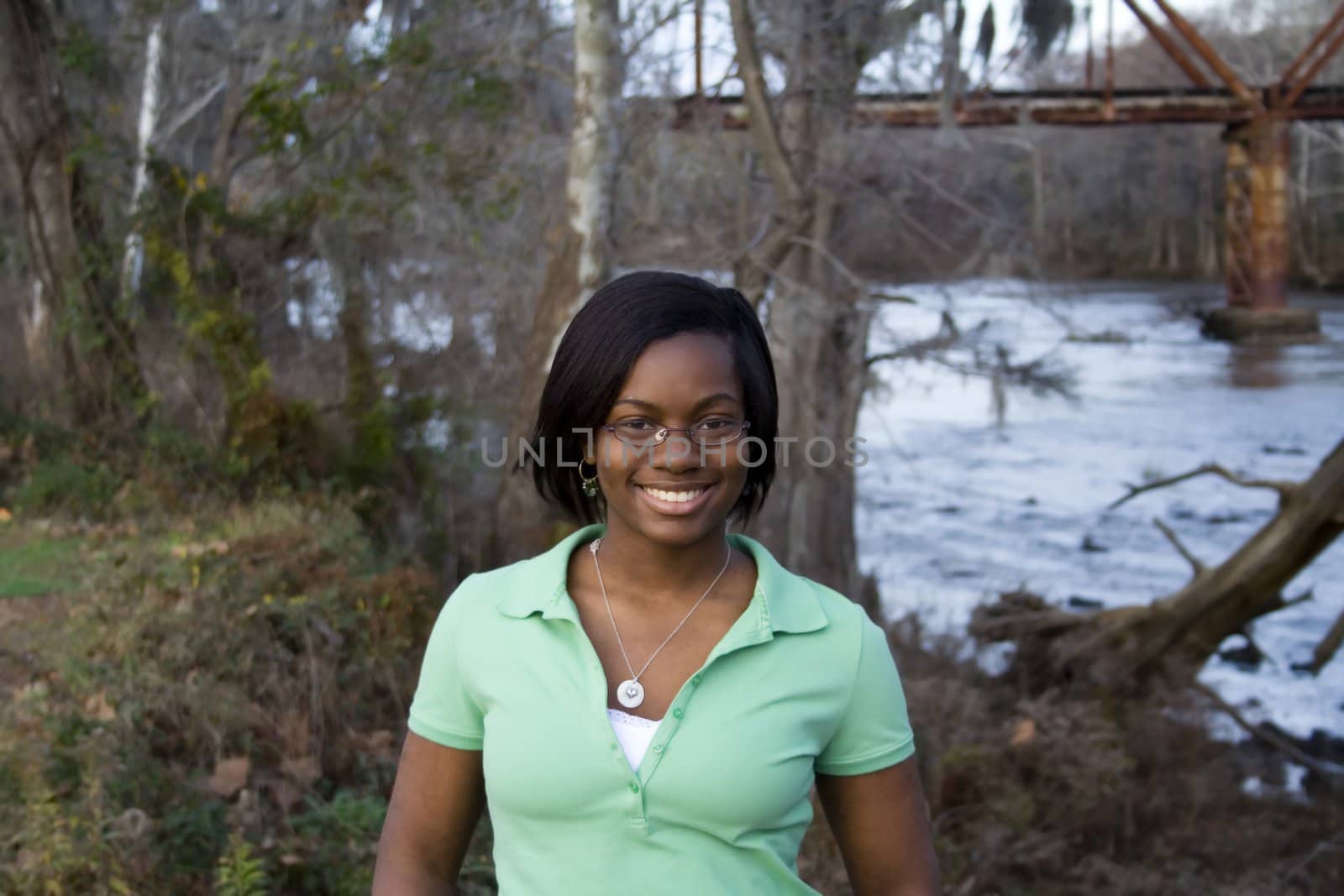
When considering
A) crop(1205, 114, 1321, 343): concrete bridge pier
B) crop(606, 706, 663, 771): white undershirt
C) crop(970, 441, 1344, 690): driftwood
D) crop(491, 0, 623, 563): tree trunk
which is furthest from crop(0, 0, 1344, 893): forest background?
crop(606, 706, 663, 771): white undershirt

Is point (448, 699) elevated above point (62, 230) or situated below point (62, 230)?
below

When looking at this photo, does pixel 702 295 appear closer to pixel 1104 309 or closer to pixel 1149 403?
pixel 1104 309

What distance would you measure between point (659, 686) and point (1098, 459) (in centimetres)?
2066

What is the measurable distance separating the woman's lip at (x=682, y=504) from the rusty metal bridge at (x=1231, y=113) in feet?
29.2

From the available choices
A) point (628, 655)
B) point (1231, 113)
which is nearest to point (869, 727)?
point (628, 655)

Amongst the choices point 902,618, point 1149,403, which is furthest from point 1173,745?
point 1149,403

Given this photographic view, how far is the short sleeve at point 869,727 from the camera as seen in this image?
171 centimetres

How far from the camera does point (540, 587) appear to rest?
182 cm

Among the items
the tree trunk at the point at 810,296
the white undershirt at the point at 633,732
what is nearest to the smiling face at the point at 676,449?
the white undershirt at the point at 633,732

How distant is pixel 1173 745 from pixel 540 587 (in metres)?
8.96

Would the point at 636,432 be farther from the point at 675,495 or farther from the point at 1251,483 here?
the point at 1251,483

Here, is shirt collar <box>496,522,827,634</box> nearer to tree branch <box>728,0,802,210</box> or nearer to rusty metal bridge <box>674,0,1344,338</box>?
tree branch <box>728,0,802,210</box>

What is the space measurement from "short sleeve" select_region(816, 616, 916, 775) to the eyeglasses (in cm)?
32

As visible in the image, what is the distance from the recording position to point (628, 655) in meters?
1.80
